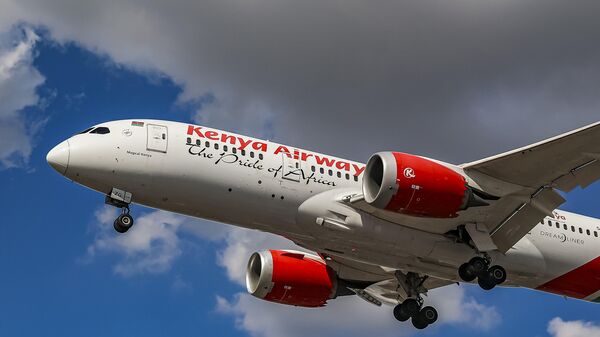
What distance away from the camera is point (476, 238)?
3256cm

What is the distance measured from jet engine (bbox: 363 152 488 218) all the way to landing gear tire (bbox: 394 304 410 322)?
6.93 metres

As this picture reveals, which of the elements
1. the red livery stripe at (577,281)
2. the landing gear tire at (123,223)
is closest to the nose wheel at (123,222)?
the landing gear tire at (123,223)

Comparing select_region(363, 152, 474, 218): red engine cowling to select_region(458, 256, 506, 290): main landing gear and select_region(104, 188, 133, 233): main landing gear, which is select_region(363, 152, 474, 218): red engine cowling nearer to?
select_region(458, 256, 506, 290): main landing gear

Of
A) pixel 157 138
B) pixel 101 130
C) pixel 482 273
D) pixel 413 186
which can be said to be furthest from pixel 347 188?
pixel 101 130

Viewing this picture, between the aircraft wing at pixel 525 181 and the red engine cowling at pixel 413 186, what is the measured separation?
81cm

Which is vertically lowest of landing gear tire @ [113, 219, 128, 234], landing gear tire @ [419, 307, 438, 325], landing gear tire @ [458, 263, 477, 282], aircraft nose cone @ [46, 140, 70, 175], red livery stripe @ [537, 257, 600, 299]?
landing gear tire @ [113, 219, 128, 234]

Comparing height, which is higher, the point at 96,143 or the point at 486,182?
the point at 486,182

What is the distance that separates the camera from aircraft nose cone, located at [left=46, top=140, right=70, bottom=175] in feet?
100

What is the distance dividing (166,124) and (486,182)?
34.9 feet

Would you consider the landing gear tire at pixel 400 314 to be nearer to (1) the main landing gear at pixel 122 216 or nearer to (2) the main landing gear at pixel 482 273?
(2) the main landing gear at pixel 482 273

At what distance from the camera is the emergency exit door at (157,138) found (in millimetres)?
31156

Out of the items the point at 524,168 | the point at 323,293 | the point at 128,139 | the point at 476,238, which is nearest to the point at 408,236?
the point at 476,238

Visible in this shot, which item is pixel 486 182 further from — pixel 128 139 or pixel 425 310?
pixel 128 139

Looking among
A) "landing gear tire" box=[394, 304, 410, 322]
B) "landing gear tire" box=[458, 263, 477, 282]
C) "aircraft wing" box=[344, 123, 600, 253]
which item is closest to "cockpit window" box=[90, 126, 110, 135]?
"aircraft wing" box=[344, 123, 600, 253]
